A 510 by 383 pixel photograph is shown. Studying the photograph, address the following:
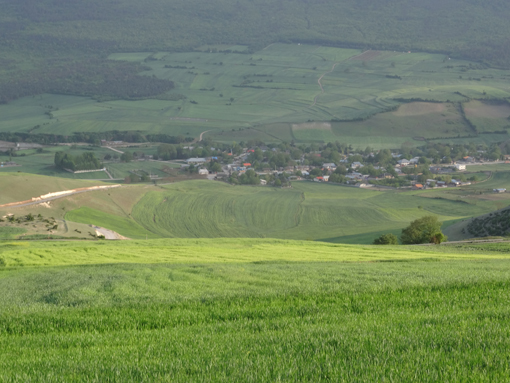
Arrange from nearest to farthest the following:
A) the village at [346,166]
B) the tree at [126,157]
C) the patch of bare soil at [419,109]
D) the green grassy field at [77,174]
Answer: the green grassy field at [77,174], the village at [346,166], the tree at [126,157], the patch of bare soil at [419,109]

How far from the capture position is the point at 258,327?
10469 mm

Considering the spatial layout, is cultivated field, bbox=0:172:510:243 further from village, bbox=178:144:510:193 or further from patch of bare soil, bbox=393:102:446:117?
patch of bare soil, bbox=393:102:446:117

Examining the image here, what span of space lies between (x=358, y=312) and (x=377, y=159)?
13948 cm

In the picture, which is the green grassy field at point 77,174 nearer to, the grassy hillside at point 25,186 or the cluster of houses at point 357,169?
the cluster of houses at point 357,169

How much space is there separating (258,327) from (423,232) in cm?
4589

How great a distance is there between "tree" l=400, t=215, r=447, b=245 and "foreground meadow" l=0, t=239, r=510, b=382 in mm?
36485

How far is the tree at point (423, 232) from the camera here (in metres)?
52.4

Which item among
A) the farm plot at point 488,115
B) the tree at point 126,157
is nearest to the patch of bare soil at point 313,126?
the farm plot at point 488,115

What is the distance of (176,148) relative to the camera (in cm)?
15238

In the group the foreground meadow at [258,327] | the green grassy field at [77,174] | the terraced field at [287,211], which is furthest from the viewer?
the green grassy field at [77,174]

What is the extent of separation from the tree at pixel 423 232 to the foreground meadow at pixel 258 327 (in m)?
36.5

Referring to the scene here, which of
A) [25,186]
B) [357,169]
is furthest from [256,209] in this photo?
[357,169]

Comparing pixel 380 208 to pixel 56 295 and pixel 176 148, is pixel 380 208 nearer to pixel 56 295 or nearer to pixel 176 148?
pixel 176 148

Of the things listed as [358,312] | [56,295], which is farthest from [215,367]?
[56,295]
